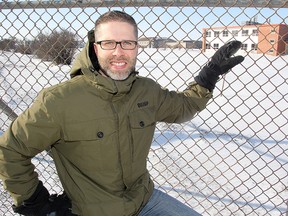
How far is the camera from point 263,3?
7.64 ft

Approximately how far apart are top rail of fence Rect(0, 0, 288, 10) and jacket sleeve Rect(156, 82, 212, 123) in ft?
1.98

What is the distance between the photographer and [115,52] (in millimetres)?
2043

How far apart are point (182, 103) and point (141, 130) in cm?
49

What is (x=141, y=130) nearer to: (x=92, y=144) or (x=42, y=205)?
(x=92, y=144)

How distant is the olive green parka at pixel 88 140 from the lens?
1.88m

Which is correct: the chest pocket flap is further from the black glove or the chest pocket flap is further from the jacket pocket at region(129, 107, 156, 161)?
the black glove

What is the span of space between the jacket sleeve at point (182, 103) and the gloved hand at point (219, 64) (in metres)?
0.06

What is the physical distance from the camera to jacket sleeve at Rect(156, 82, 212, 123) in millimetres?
2441

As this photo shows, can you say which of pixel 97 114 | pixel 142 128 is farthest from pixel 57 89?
pixel 142 128

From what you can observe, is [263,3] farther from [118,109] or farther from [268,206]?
[268,206]

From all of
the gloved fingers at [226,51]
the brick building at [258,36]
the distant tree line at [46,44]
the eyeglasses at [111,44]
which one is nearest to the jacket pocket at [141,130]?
the eyeglasses at [111,44]

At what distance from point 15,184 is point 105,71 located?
85cm

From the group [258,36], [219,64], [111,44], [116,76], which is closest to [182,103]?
[219,64]

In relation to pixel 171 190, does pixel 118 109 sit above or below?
above
